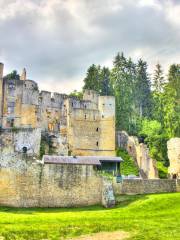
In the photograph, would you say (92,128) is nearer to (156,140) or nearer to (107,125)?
(107,125)

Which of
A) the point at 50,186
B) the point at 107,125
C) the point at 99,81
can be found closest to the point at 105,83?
the point at 99,81

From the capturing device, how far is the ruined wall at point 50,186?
38250 millimetres

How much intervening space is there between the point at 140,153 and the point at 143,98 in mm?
22964

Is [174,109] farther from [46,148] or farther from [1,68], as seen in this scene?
[1,68]

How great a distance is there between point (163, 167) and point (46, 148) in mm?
18660

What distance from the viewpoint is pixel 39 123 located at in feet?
226

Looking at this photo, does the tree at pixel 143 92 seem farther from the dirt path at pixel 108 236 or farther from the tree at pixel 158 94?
the dirt path at pixel 108 236

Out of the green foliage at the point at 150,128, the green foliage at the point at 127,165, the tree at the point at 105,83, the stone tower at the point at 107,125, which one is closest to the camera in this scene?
the green foliage at the point at 127,165

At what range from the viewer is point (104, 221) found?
102ft

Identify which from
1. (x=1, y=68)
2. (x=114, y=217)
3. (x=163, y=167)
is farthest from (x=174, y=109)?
(x=114, y=217)

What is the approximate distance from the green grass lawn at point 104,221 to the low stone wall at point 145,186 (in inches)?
107

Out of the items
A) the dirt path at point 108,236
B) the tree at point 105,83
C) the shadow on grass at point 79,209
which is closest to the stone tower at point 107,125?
the tree at point 105,83

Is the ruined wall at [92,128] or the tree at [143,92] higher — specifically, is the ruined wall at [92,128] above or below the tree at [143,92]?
below

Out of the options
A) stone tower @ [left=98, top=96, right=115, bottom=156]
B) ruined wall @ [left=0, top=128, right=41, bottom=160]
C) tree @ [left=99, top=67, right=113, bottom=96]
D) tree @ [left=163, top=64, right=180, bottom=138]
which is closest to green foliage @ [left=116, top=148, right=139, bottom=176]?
stone tower @ [left=98, top=96, right=115, bottom=156]
